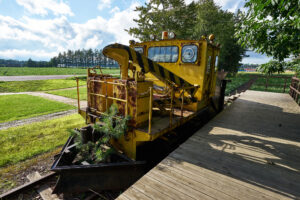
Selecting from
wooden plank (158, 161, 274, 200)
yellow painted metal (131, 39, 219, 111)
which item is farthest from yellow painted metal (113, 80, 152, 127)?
yellow painted metal (131, 39, 219, 111)

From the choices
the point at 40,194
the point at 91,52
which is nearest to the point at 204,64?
the point at 40,194

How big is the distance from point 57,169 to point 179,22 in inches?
822

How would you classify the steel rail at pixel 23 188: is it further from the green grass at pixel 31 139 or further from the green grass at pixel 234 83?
the green grass at pixel 234 83

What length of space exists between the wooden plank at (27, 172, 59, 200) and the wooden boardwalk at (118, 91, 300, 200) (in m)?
1.98

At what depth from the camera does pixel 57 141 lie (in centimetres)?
578

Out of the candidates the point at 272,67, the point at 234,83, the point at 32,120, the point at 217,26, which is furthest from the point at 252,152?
the point at 217,26

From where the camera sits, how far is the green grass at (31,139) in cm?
486

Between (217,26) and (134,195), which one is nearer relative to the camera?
(134,195)

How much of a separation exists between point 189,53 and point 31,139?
625 cm

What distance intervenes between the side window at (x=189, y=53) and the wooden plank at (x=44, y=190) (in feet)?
16.6

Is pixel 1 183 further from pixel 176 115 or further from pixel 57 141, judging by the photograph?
pixel 176 115

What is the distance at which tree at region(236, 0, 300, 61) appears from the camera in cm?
477

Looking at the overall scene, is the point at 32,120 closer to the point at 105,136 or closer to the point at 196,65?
the point at 105,136

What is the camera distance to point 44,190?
3.65m
